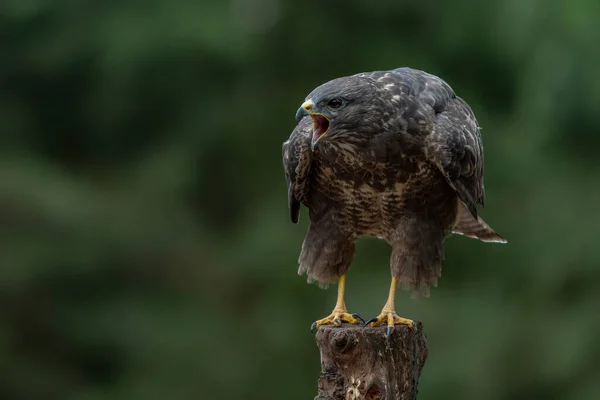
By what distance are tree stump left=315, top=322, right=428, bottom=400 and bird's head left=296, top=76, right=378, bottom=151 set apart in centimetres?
96

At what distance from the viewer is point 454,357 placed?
11.1 metres

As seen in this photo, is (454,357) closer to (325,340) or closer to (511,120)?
(511,120)

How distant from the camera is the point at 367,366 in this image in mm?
6023

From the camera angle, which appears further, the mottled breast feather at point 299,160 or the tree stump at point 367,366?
the mottled breast feather at point 299,160

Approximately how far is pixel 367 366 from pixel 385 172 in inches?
42.6

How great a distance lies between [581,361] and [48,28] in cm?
598

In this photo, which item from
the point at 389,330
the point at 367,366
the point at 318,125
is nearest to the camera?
the point at 367,366

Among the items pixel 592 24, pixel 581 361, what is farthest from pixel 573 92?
pixel 581 361

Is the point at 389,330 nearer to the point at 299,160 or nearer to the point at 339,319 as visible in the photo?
the point at 339,319

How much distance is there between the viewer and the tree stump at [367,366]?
236 inches

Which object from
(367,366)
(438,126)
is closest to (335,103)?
(438,126)

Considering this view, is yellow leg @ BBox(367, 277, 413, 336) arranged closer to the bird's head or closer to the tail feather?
the bird's head

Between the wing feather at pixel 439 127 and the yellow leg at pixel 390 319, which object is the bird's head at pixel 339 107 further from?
the yellow leg at pixel 390 319

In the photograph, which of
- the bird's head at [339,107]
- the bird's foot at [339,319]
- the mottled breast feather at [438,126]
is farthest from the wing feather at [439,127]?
the bird's foot at [339,319]
